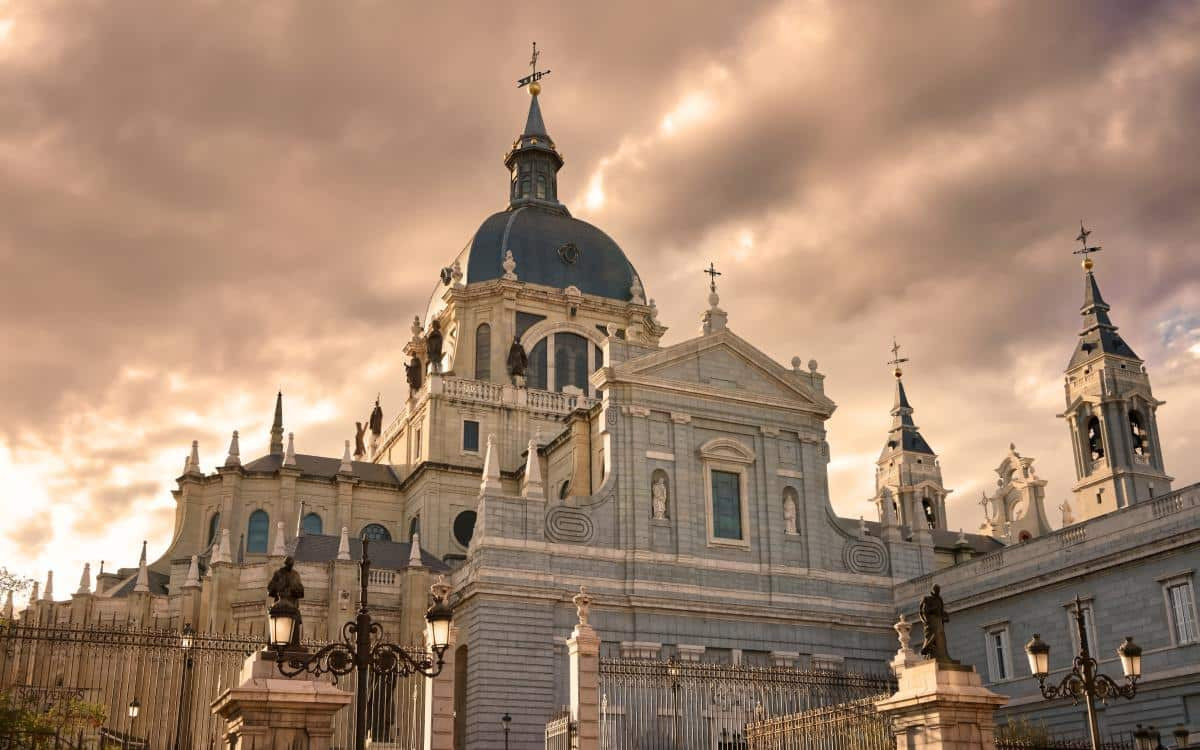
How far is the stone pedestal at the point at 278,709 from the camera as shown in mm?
16156

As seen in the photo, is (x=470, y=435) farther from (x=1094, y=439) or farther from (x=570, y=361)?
(x=1094, y=439)

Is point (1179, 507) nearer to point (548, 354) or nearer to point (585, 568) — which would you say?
point (585, 568)

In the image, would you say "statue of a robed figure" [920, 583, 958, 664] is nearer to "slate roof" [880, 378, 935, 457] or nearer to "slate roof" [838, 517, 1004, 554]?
"slate roof" [838, 517, 1004, 554]

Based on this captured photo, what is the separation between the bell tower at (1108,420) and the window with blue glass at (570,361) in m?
28.6

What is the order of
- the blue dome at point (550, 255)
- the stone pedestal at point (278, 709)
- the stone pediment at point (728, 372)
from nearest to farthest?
the stone pedestal at point (278, 709) < the stone pediment at point (728, 372) < the blue dome at point (550, 255)

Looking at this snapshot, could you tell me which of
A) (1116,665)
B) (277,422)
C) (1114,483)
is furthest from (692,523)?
(1114,483)

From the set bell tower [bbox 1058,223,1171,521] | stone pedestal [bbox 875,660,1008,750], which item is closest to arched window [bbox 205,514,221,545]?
stone pedestal [bbox 875,660,1008,750]

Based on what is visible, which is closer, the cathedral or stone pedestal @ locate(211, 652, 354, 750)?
stone pedestal @ locate(211, 652, 354, 750)

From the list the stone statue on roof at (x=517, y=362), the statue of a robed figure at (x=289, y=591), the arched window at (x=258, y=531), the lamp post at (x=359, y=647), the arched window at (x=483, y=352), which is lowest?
the lamp post at (x=359, y=647)

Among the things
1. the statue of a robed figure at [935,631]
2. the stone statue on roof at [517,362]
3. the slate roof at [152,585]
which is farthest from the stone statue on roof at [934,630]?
the stone statue on roof at [517,362]

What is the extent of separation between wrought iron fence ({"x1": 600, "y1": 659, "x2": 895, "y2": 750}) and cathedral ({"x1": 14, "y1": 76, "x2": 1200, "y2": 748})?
8.51 m

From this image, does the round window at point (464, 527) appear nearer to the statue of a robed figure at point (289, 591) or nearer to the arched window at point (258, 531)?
the arched window at point (258, 531)

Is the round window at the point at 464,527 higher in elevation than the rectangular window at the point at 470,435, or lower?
lower

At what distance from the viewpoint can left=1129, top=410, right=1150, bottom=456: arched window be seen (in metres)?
68.1
